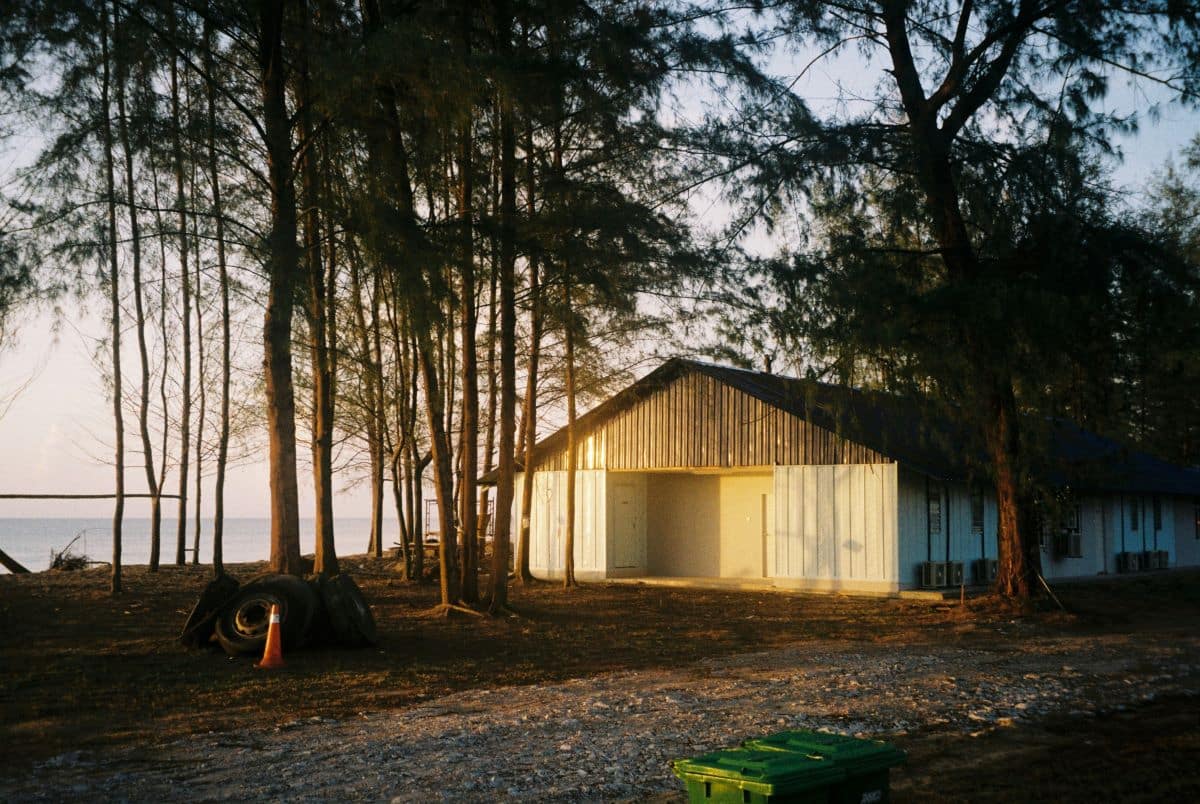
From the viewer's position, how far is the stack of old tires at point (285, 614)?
12711 mm

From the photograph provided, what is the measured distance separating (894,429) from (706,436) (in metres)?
4.00

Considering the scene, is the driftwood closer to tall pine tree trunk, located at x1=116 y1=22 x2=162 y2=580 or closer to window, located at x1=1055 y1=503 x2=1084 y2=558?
tall pine tree trunk, located at x1=116 y1=22 x2=162 y2=580

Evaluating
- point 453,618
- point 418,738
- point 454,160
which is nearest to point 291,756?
point 418,738

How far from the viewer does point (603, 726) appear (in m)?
8.39

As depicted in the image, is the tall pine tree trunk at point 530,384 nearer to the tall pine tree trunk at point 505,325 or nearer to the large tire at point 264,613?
the tall pine tree trunk at point 505,325

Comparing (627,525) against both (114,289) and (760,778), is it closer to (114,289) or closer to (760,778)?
(114,289)

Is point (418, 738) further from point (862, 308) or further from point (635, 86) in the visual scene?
point (635, 86)

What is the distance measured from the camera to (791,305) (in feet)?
50.8

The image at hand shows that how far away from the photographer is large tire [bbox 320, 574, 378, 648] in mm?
13062

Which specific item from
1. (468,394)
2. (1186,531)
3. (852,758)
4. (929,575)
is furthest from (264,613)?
(1186,531)

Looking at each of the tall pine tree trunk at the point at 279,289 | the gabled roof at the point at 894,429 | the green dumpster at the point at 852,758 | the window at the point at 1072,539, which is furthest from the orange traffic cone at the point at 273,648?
the window at the point at 1072,539

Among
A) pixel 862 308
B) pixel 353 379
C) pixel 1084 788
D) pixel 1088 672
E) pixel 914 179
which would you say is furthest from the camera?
pixel 353 379

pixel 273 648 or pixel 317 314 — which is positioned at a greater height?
pixel 317 314

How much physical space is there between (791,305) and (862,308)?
963 mm
